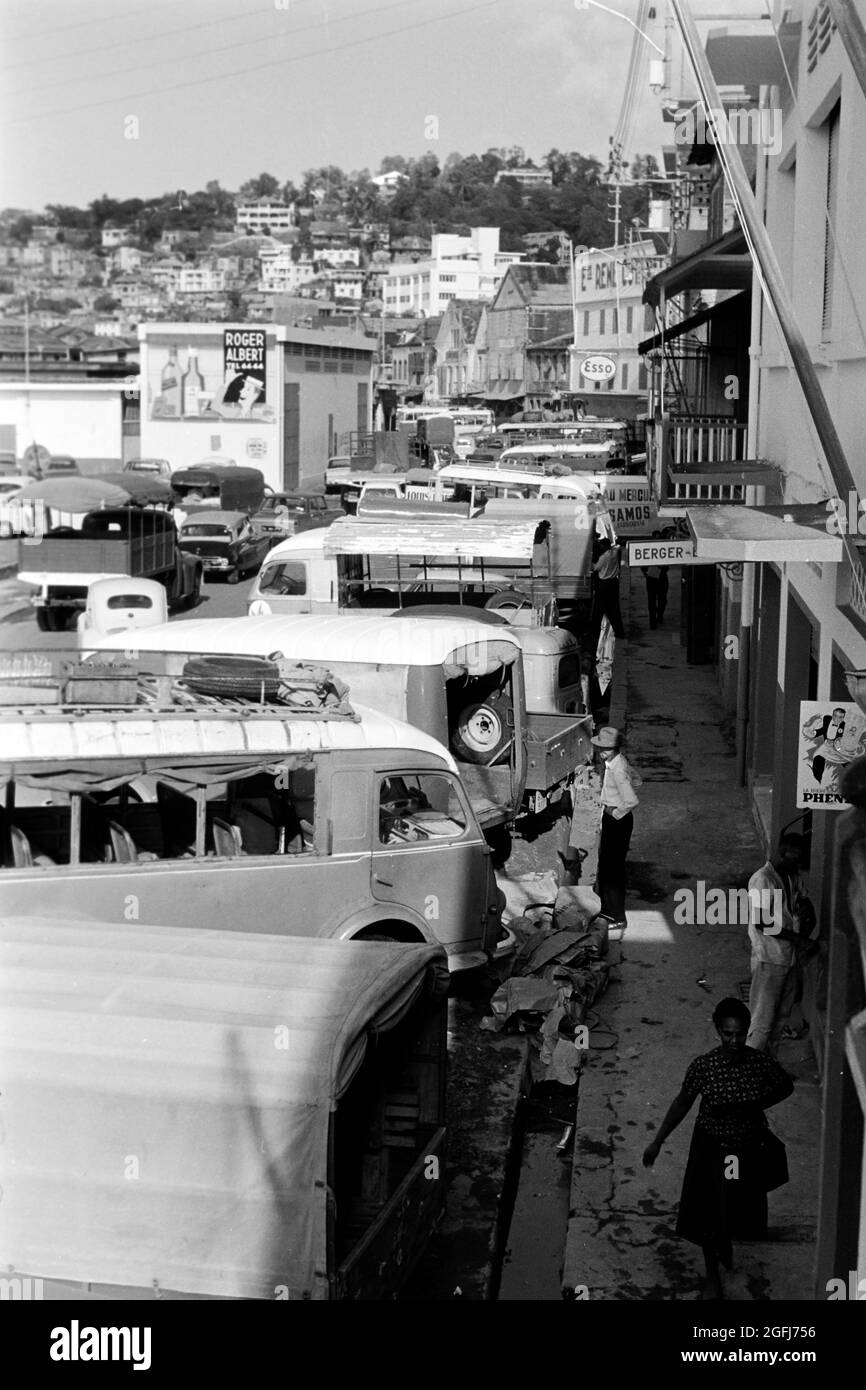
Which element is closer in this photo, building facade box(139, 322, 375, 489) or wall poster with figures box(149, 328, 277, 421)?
wall poster with figures box(149, 328, 277, 421)

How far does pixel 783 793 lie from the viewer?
11812 millimetres

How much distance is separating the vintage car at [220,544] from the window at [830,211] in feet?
78.8

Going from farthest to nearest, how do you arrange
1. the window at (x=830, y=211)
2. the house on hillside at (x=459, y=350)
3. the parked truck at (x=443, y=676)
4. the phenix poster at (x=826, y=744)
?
1. the house on hillside at (x=459, y=350)
2. the parked truck at (x=443, y=676)
3. the window at (x=830, y=211)
4. the phenix poster at (x=826, y=744)

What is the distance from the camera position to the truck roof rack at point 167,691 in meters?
9.12

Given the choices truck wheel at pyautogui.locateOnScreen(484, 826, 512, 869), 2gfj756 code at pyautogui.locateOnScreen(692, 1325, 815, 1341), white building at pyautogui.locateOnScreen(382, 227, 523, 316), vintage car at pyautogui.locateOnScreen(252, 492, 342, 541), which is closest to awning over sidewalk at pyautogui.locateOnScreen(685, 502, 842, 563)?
2gfj756 code at pyautogui.locateOnScreen(692, 1325, 815, 1341)

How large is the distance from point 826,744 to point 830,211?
15.0 ft

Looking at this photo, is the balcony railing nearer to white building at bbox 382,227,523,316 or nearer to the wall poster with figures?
→ the wall poster with figures

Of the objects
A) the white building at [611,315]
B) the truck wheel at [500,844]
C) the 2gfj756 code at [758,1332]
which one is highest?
the white building at [611,315]

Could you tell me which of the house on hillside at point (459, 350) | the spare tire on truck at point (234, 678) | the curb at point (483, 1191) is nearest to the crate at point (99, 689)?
the spare tire on truck at point (234, 678)

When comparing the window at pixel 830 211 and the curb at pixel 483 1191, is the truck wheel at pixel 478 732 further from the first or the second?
the window at pixel 830 211

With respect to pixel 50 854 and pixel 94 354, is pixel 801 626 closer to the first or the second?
pixel 50 854

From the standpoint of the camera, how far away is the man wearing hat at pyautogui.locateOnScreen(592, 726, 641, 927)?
11.4 m

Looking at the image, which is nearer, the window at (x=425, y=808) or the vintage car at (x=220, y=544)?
the window at (x=425, y=808)

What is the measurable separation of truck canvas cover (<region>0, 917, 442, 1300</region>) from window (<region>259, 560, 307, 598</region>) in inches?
570
